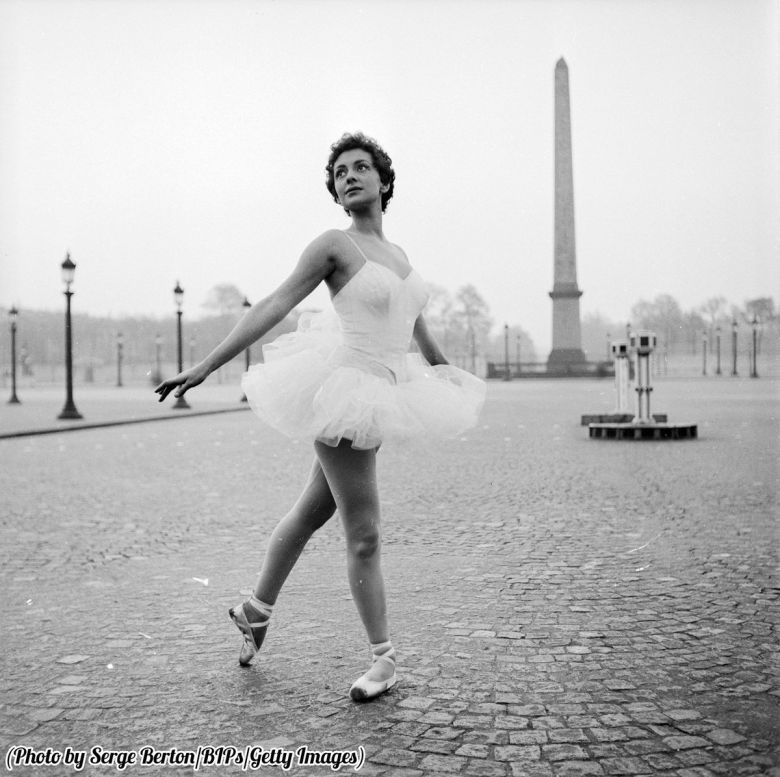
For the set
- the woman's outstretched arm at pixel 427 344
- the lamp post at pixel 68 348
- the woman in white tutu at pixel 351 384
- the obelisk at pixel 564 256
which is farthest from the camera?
the obelisk at pixel 564 256

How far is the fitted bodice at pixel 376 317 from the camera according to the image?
3271 mm

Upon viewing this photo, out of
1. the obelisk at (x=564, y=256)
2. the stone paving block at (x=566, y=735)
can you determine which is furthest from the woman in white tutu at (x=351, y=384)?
the obelisk at (x=564, y=256)

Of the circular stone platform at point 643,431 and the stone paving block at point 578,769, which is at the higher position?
the circular stone platform at point 643,431

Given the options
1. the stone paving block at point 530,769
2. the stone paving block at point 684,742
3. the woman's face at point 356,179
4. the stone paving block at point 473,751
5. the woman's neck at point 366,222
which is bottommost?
the stone paving block at point 530,769

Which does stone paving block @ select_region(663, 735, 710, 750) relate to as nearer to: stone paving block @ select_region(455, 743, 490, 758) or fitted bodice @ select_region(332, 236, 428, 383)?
stone paving block @ select_region(455, 743, 490, 758)

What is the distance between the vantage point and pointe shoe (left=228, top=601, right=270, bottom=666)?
3.54 m

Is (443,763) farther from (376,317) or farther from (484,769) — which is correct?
(376,317)

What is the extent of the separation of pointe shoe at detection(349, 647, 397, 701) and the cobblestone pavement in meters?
0.06

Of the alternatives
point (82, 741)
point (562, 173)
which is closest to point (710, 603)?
point (82, 741)

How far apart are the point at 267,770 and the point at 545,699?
39.4 inches

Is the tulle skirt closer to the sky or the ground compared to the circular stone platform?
closer to the sky

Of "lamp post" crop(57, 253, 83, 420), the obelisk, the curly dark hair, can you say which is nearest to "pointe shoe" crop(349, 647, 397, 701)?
the curly dark hair

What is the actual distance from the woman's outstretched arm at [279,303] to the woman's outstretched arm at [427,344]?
2.13 ft

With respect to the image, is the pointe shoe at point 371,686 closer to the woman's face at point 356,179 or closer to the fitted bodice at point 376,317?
the fitted bodice at point 376,317
